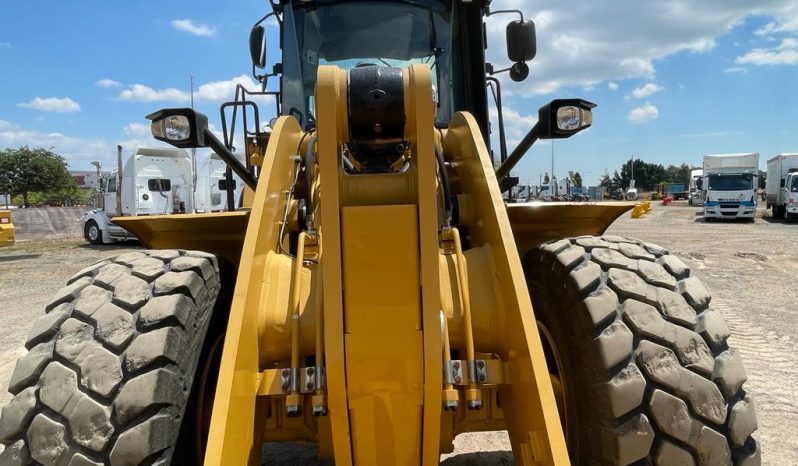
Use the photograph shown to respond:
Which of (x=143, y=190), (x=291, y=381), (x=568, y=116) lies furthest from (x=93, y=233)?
(x=568, y=116)

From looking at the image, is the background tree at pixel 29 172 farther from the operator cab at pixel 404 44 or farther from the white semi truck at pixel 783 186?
the operator cab at pixel 404 44

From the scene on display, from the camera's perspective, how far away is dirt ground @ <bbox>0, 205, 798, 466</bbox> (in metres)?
4.09

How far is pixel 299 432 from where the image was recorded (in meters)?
2.51

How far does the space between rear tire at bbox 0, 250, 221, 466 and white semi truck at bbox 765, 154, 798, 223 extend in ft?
108

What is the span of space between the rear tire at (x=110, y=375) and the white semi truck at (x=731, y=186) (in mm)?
33095

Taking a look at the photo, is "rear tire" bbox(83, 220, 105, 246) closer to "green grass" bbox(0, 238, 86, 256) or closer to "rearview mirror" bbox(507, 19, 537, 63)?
"green grass" bbox(0, 238, 86, 256)

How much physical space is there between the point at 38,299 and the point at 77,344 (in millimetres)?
10165

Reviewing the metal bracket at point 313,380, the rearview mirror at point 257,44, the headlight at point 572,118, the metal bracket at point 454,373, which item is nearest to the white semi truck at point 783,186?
the rearview mirror at point 257,44

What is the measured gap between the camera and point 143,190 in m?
20.7

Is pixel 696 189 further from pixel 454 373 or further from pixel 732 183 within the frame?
pixel 454 373

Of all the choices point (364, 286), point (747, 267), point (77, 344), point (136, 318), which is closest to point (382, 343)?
point (364, 286)

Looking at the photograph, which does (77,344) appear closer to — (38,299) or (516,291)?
(516,291)

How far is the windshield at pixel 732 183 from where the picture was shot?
30.6 meters

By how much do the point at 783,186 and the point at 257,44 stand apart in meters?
33.6
